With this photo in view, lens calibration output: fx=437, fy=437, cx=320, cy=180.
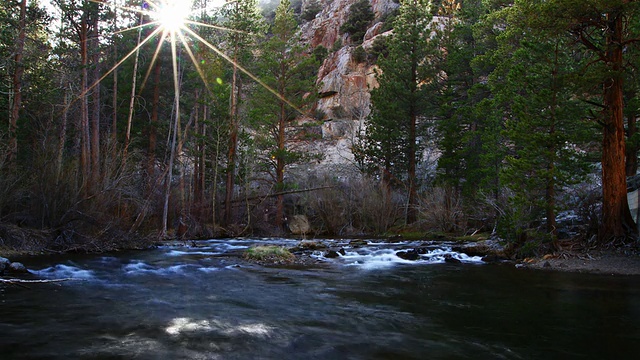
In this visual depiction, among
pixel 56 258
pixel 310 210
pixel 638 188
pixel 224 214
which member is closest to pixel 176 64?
pixel 224 214

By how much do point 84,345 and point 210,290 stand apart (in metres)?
3.52

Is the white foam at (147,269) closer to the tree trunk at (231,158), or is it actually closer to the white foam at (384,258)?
the white foam at (384,258)

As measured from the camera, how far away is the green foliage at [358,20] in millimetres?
58909

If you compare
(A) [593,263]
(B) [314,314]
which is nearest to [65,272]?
(B) [314,314]

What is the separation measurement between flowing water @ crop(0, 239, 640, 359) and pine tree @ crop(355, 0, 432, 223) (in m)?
17.1

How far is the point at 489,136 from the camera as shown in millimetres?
18984

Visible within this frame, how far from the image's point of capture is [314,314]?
21.7 ft

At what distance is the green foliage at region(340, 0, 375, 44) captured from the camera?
2319 inches

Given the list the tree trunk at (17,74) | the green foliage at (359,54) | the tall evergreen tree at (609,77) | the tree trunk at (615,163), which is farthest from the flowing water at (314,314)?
the green foliage at (359,54)

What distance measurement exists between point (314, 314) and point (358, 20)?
58.3 m

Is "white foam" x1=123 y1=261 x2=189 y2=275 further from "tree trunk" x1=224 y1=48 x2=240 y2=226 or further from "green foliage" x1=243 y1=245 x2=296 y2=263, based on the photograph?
"tree trunk" x1=224 y1=48 x2=240 y2=226

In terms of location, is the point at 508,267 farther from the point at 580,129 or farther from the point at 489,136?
the point at 489,136

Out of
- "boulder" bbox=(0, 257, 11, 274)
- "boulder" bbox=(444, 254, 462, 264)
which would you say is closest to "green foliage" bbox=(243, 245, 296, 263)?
"boulder" bbox=(444, 254, 462, 264)

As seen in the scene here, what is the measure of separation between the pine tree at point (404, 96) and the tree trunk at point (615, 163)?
1404 centimetres
